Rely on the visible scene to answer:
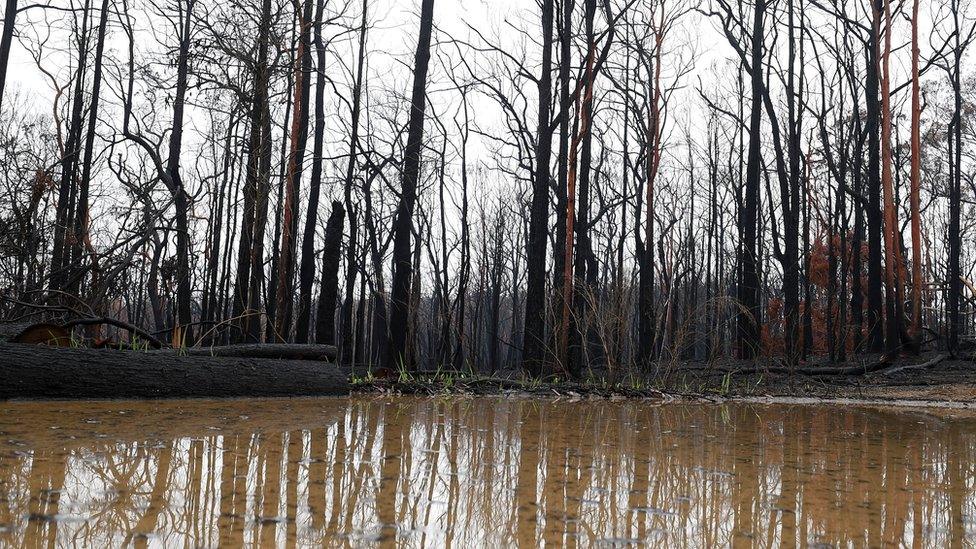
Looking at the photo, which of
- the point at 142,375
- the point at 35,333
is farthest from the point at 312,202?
the point at 142,375

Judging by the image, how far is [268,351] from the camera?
6.82m

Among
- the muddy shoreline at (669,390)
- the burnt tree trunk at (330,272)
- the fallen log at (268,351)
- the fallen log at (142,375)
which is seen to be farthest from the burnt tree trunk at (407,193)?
the fallen log at (142,375)

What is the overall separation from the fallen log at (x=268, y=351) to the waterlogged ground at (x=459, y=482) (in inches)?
74.6

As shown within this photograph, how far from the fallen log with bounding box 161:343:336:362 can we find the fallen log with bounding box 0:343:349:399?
342mm

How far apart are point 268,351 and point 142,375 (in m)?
1.42

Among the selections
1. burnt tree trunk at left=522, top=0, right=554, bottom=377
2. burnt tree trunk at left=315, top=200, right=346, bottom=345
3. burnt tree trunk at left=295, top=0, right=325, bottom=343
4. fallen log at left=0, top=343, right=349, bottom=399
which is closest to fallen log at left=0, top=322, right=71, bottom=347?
fallen log at left=0, top=343, right=349, bottom=399

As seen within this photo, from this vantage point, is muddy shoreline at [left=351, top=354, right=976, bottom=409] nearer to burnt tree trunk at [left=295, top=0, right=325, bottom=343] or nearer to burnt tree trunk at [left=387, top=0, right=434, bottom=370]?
burnt tree trunk at [left=387, top=0, right=434, bottom=370]

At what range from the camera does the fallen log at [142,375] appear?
507 centimetres

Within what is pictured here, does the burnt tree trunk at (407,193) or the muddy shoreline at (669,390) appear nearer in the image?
the muddy shoreline at (669,390)

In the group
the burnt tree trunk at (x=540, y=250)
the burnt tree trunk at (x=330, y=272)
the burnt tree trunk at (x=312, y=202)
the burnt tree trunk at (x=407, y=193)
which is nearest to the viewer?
the burnt tree trunk at (x=540, y=250)

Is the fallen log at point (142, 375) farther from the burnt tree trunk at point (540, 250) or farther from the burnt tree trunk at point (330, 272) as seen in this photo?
the burnt tree trunk at point (330, 272)

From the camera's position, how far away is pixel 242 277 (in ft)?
36.0

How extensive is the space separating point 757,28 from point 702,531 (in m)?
16.0

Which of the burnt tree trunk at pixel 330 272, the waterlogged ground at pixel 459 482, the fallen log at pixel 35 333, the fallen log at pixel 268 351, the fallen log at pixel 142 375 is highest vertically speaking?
the burnt tree trunk at pixel 330 272
